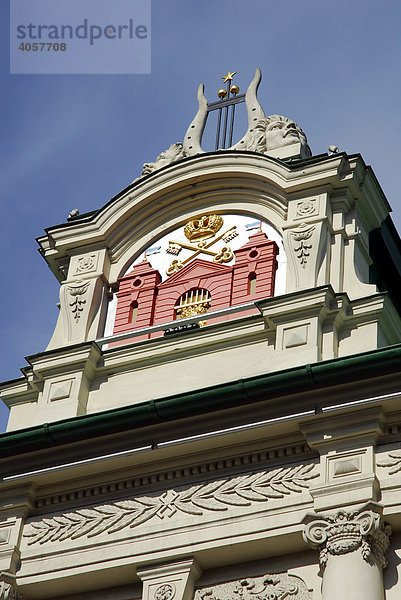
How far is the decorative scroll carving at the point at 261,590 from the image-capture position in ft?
47.7

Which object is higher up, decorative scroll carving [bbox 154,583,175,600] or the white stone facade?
the white stone facade

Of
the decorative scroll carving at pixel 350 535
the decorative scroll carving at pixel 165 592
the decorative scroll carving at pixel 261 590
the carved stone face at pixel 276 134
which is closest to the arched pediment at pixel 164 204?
the carved stone face at pixel 276 134

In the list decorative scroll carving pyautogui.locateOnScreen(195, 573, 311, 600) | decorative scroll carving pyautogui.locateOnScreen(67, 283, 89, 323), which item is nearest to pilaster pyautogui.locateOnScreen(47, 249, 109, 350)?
decorative scroll carving pyautogui.locateOnScreen(67, 283, 89, 323)

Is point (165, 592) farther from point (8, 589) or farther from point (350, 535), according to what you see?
point (350, 535)

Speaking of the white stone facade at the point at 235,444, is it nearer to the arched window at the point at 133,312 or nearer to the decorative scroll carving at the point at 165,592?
the decorative scroll carving at the point at 165,592

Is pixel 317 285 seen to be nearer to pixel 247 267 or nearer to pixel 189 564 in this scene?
pixel 247 267

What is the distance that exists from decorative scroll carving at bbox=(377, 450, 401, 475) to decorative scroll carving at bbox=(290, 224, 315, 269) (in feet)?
12.9

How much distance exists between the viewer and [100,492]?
16203 mm

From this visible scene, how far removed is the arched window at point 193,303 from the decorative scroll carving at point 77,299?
56.2 inches

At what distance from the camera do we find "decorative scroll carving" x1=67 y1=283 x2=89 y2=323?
1908 centimetres

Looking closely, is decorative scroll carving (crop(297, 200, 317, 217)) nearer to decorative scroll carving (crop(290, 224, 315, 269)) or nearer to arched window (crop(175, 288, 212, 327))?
decorative scroll carving (crop(290, 224, 315, 269))

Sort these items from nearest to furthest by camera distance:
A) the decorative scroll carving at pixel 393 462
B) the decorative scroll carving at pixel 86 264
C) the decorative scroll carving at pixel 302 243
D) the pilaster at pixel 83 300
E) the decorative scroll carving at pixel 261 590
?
the decorative scroll carving at pixel 261 590
the decorative scroll carving at pixel 393 462
the decorative scroll carving at pixel 302 243
the pilaster at pixel 83 300
the decorative scroll carving at pixel 86 264

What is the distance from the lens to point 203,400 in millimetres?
15680

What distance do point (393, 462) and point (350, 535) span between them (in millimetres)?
1057
